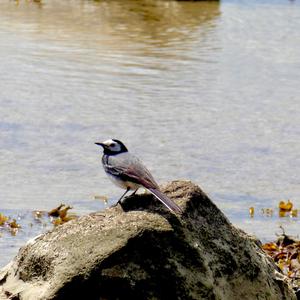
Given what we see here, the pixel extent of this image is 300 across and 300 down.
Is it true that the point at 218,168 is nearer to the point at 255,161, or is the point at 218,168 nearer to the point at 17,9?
the point at 255,161

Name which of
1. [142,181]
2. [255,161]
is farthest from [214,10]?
[142,181]

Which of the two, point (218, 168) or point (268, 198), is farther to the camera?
point (218, 168)

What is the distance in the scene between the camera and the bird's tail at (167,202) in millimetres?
5473

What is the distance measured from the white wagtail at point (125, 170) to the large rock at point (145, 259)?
117mm

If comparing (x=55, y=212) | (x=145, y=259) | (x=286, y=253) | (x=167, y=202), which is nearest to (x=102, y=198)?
(x=55, y=212)

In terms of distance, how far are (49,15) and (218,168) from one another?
715 centimetres

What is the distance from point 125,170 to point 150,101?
5.58 meters

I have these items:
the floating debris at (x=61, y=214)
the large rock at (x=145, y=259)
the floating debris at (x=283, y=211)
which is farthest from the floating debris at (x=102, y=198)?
the large rock at (x=145, y=259)

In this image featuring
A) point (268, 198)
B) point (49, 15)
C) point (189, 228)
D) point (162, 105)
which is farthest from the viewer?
point (49, 15)

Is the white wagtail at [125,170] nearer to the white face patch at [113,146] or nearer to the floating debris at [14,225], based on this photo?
the white face patch at [113,146]

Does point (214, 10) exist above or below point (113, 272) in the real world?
below

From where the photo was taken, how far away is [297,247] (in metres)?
7.50

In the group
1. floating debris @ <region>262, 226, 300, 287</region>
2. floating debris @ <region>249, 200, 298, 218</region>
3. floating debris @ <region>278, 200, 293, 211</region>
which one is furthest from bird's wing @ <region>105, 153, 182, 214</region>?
floating debris @ <region>278, 200, 293, 211</region>

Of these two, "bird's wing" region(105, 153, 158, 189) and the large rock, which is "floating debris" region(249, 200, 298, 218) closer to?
"bird's wing" region(105, 153, 158, 189)
